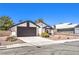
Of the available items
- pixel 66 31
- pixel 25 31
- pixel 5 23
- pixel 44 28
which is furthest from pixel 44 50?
pixel 5 23

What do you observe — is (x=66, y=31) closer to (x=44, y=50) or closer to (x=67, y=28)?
(x=67, y=28)

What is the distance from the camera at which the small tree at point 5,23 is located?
14858 mm

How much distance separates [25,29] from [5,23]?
104 centimetres

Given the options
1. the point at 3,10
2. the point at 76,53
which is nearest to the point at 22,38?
the point at 3,10

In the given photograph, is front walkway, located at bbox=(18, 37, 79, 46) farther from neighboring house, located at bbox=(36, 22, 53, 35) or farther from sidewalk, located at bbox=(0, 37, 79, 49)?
neighboring house, located at bbox=(36, 22, 53, 35)

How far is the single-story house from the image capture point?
15.1m

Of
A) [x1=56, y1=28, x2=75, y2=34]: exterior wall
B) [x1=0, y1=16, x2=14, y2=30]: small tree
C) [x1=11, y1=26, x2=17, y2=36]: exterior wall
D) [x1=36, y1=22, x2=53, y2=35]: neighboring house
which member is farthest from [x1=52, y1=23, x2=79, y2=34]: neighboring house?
[x1=0, y1=16, x2=14, y2=30]: small tree

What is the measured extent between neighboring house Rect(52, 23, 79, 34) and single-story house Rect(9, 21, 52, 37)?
424 mm

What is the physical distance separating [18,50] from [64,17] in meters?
2.45

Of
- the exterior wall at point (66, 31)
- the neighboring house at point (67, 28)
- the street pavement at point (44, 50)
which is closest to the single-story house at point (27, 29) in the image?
the neighboring house at point (67, 28)

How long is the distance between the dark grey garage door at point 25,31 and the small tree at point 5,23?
614mm

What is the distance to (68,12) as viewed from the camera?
49.1 feet

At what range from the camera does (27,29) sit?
15.6 metres
